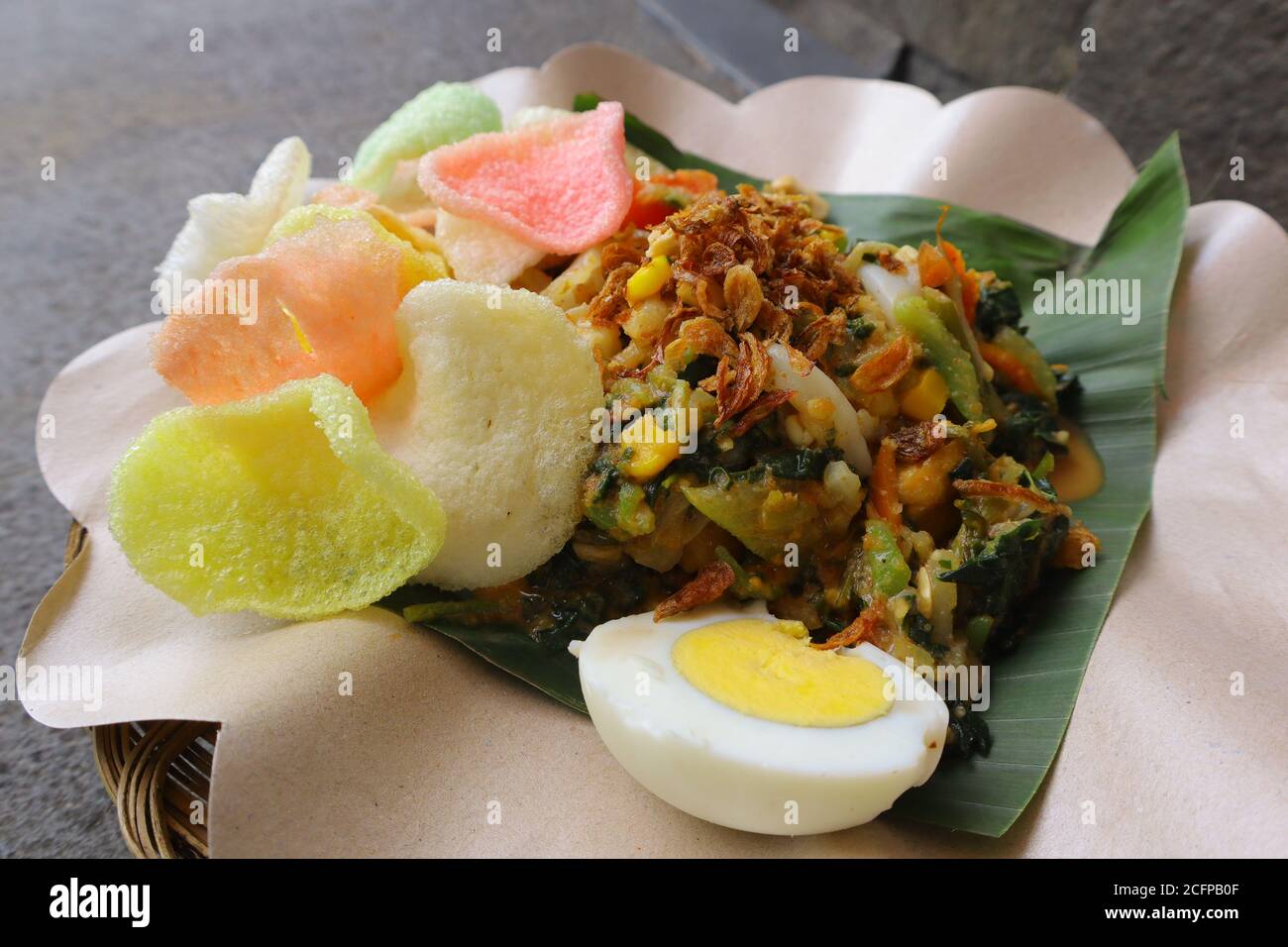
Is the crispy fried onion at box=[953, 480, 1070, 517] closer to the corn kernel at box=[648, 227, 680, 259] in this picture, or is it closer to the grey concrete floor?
the corn kernel at box=[648, 227, 680, 259]

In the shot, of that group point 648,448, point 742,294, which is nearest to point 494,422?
point 648,448

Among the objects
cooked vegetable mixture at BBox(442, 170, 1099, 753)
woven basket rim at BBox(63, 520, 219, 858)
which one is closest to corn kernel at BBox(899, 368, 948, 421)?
cooked vegetable mixture at BBox(442, 170, 1099, 753)

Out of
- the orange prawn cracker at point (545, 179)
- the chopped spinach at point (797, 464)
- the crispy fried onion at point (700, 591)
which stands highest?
the orange prawn cracker at point (545, 179)

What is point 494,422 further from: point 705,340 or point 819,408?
point 819,408

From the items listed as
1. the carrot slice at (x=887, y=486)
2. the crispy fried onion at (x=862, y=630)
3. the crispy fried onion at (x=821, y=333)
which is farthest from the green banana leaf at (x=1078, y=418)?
the crispy fried onion at (x=821, y=333)

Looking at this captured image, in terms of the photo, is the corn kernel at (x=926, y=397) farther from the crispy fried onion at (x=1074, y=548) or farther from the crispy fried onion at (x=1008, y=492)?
the crispy fried onion at (x=1074, y=548)
